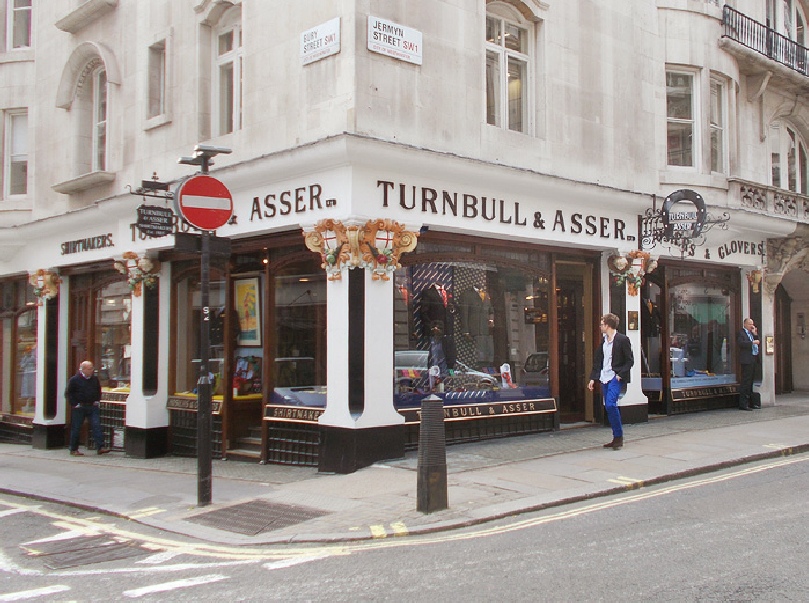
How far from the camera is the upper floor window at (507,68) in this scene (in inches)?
500

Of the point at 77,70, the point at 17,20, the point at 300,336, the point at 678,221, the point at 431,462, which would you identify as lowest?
the point at 431,462

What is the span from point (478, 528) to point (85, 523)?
4595 mm

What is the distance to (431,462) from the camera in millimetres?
8094

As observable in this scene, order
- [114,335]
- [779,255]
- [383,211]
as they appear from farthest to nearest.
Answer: [779,255] → [114,335] → [383,211]

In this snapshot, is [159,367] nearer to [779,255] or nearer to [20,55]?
[20,55]

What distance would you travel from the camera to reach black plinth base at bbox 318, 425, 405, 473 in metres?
10.6

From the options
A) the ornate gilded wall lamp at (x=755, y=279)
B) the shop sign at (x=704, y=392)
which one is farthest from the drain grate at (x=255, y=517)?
the ornate gilded wall lamp at (x=755, y=279)

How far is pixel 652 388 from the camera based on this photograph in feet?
51.4

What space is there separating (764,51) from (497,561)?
49.3ft

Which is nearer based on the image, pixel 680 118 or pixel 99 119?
pixel 680 118

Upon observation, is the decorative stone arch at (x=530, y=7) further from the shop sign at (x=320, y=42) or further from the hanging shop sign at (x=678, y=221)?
the hanging shop sign at (x=678, y=221)

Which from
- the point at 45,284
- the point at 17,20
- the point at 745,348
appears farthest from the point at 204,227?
the point at 17,20

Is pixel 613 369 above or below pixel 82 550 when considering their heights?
above

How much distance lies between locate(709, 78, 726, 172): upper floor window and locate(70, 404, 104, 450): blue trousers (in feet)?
43.3
